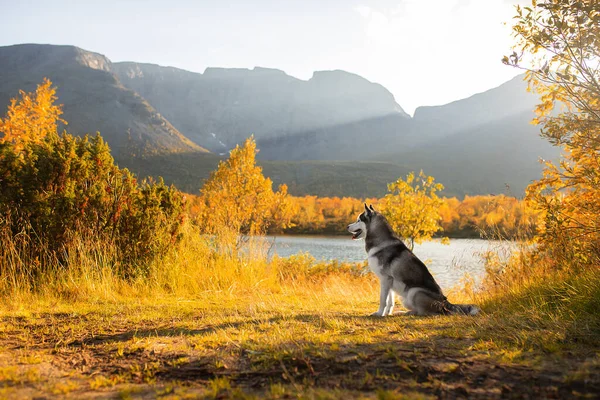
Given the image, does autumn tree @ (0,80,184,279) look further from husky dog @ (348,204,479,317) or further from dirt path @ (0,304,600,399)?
husky dog @ (348,204,479,317)

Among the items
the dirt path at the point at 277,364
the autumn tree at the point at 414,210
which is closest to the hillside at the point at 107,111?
the autumn tree at the point at 414,210

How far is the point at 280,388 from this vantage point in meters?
2.80

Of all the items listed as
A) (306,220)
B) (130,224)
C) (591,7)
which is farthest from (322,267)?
(306,220)

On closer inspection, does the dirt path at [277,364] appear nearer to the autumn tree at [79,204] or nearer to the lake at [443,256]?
the autumn tree at [79,204]

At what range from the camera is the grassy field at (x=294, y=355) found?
2.86 meters

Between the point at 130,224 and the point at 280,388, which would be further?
the point at 130,224

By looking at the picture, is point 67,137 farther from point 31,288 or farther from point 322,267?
point 322,267

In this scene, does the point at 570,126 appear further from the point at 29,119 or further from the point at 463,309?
the point at 29,119

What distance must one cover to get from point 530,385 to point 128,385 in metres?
2.98

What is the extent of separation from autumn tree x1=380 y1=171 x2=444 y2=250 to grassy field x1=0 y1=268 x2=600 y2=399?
11.4 meters

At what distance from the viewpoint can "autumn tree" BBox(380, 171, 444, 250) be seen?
682 inches

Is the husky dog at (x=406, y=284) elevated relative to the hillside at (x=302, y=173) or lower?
lower

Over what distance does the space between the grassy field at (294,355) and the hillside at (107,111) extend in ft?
390

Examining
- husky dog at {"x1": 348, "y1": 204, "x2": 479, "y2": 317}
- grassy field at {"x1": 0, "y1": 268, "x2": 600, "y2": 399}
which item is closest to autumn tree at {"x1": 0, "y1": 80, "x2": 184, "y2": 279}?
grassy field at {"x1": 0, "y1": 268, "x2": 600, "y2": 399}
